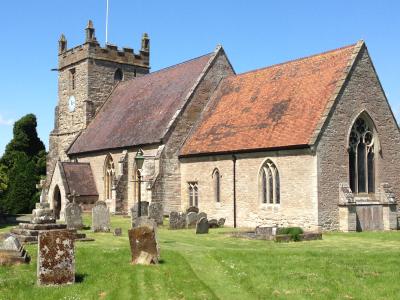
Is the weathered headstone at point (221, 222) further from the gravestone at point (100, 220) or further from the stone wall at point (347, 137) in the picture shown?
the gravestone at point (100, 220)

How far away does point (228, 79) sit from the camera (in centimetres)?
3516

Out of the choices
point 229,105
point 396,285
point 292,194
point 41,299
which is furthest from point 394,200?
point 41,299

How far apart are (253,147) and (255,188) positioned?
2.05 meters

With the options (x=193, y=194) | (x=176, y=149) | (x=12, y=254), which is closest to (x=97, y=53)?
(x=176, y=149)

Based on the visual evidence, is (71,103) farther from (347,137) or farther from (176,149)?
(347,137)

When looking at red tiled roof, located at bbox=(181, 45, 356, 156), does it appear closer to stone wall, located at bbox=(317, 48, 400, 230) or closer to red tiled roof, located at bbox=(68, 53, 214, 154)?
stone wall, located at bbox=(317, 48, 400, 230)

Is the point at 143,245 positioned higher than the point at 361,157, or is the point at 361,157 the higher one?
the point at 361,157

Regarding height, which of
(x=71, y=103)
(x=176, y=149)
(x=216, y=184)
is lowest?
(x=216, y=184)

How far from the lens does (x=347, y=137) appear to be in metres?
25.4

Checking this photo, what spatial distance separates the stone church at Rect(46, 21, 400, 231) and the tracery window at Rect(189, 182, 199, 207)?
62mm

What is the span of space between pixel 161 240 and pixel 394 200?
1186 cm

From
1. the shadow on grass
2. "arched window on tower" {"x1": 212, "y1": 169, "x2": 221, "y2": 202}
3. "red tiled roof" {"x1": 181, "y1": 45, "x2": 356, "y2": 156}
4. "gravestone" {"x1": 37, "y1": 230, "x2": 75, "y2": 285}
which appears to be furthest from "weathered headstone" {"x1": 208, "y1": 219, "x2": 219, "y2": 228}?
"gravestone" {"x1": 37, "y1": 230, "x2": 75, "y2": 285}

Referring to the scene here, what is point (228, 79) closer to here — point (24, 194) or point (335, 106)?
point (335, 106)

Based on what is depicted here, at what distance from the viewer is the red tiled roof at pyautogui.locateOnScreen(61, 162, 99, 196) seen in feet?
122
